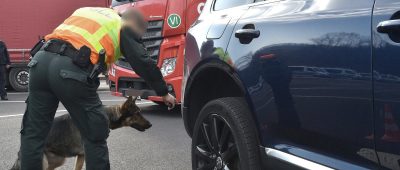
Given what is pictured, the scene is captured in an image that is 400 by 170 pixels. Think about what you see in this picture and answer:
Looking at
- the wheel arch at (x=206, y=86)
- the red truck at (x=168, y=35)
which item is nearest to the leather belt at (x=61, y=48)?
the wheel arch at (x=206, y=86)

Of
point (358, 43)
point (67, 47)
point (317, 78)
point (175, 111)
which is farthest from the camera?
point (175, 111)

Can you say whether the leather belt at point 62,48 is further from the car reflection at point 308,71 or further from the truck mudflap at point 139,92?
the truck mudflap at point 139,92

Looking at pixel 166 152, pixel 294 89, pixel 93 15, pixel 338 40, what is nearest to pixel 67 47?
pixel 93 15

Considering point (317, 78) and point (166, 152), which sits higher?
point (317, 78)

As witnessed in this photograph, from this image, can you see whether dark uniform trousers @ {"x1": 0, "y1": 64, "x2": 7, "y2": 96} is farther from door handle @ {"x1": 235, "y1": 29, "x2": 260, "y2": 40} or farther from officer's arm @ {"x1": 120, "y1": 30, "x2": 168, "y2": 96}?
door handle @ {"x1": 235, "y1": 29, "x2": 260, "y2": 40}

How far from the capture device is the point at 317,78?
8.25ft

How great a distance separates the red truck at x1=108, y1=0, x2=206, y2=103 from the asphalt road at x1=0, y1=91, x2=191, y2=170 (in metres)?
0.60

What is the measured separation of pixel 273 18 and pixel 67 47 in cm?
127

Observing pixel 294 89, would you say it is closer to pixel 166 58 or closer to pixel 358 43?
pixel 358 43

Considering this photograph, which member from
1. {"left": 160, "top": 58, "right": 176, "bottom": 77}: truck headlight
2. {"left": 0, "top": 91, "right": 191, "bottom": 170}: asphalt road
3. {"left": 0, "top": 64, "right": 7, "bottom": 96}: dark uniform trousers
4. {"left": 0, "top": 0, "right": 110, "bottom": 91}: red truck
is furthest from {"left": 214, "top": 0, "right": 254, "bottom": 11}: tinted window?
{"left": 0, "top": 0, "right": 110, "bottom": 91}: red truck

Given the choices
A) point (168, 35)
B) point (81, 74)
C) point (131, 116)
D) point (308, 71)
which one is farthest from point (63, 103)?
point (168, 35)

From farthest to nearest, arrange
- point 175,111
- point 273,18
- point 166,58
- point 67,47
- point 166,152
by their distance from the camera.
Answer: point 175,111
point 166,58
point 166,152
point 67,47
point 273,18

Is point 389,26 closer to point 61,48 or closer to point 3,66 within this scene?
point 61,48

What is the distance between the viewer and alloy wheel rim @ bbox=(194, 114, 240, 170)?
331 centimetres
